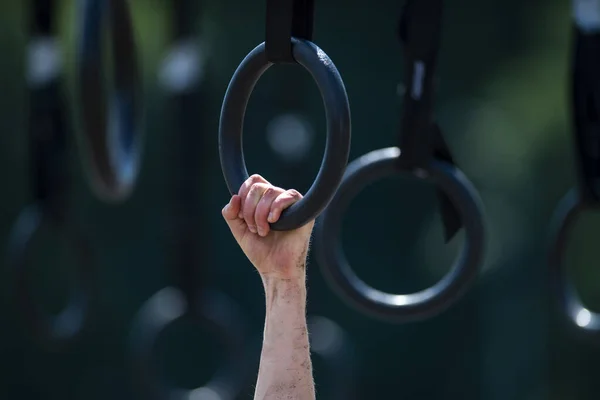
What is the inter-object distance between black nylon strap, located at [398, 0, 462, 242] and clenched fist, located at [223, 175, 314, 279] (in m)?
→ 0.36

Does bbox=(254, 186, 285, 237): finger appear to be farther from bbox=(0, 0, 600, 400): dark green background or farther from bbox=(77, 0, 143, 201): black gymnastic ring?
bbox=(0, 0, 600, 400): dark green background

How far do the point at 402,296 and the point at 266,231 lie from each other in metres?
0.54

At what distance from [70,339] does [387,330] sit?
3.69m

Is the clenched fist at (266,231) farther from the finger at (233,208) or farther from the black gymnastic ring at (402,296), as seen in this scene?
the black gymnastic ring at (402,296)

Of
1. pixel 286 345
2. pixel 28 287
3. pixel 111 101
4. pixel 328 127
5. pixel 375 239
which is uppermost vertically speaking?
pixel 328 127

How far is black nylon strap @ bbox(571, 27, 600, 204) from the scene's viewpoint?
2.33 m

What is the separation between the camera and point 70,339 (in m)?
3.45

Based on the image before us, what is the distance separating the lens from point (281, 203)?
179 centimetres

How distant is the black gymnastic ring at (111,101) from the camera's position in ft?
8.71

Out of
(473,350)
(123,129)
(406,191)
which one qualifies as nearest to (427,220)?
(406,191)

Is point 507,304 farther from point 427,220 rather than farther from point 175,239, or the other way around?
point 175,239

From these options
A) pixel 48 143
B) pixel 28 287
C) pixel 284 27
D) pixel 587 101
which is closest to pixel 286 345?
pixel 284 27

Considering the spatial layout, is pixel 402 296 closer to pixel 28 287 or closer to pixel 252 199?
pixel 252 199

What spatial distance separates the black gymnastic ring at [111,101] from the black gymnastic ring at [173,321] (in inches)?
21.7
